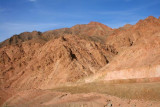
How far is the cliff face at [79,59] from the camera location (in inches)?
1038

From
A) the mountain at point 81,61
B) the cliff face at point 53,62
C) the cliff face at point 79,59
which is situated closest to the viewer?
the mountain at point 81,61

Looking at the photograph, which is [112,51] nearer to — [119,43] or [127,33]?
[119,43]

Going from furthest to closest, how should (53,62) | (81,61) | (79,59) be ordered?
(53,62), (79,59), (81,61)

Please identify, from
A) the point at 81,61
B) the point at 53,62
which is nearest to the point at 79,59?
the point at 81,61

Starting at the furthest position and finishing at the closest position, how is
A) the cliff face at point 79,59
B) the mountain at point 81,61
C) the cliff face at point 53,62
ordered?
the cliff face at point 53,62, the cliff face at point 79,59, the mountain at point 81,61

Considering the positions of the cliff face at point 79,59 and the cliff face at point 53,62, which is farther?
the cliff face at point 53,62

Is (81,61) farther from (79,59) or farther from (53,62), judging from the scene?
(53,62)

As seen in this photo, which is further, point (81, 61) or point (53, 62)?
point (53, 62)

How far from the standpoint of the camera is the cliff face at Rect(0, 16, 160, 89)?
26.4 meters

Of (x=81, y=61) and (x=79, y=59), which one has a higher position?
(x=79, y=59)

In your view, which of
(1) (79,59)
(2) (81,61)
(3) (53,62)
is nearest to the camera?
(2) (81,61)

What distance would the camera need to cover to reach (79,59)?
44.0m

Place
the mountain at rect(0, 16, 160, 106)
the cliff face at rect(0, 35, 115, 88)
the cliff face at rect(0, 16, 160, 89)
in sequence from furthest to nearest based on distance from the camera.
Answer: the cliff face at rect(0, 35, 115, 88)
the cliff face at rect(0, 16, 160, 89)
the mountain at rect(0, 16, 160, 106)

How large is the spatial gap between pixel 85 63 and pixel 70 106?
1112 inches
